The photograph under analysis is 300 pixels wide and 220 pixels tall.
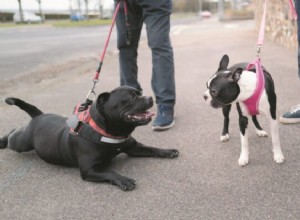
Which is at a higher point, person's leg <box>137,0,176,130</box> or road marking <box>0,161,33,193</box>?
person's leg <box>137,0,176,130</box>

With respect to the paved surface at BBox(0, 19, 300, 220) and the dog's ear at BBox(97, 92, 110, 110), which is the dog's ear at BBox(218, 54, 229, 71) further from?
the dog's ear at BBox(97, 92, 110, 110)

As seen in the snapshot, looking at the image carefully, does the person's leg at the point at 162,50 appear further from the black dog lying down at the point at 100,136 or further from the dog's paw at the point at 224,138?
the black dog lying down at the point at 100,136

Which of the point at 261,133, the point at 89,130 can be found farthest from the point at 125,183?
the point at 261,133

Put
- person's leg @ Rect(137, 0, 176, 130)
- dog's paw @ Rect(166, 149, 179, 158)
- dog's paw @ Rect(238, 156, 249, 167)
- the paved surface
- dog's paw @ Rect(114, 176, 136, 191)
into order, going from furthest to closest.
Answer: person's leg @ Rect(137, 0, 176, 130), dog's paw @ Rect(166, 149, 179, 158), dog's paw @ Rect(238, 156, 249, 167), dog's paw @ Rect(114, 176, 136, 191), the paved surface

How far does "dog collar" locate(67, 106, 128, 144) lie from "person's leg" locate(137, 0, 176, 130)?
113 centimetres

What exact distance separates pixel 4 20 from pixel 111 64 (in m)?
45.1

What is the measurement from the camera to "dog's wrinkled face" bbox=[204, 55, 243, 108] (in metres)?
3.03

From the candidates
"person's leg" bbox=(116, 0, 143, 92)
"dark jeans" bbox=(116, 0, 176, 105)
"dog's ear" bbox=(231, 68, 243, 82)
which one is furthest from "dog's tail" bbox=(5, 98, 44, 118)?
"dog's ear" bbox=(231, 68, 243, 82)

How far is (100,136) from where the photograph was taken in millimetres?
3168

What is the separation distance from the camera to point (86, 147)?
3.16 meters

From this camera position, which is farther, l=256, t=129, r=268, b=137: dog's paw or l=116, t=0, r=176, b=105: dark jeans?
l=116, t=0, r=176, b=105: dark jeans

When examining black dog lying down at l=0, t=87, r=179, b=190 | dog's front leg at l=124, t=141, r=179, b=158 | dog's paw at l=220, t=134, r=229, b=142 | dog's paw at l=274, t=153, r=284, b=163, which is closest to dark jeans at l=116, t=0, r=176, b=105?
dog's paw at l=220, t=134, r=229, b=142

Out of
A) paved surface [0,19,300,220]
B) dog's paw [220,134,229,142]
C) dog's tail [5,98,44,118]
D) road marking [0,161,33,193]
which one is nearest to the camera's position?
paved surface [0,19,300,220]

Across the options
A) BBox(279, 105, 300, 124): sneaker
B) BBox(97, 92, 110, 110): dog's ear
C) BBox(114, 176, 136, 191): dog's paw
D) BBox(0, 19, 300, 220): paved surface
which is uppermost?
BBox(97, 92, 110, 110): dog's ear
